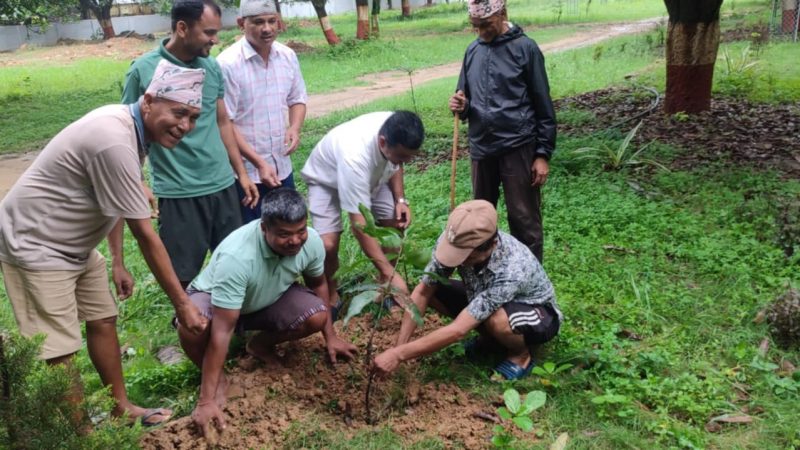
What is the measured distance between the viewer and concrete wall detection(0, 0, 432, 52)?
31.0 m

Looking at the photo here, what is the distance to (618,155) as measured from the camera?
6.08 meters

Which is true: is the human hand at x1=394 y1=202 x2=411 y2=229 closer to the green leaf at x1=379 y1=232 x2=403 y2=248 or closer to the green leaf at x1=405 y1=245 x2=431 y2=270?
the green leaf at x1=405 y1=245 x2=431 y2=270

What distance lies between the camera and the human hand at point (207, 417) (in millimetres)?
2760

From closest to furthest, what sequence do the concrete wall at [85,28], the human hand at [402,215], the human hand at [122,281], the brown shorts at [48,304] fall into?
the brown shorts at [48,304] < the human hand at [122,281] < the human hand at [402,215] < the concrete wall at [85,28]

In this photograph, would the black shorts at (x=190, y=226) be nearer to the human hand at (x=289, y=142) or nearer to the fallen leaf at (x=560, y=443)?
the human hand at (x=289, y=142)

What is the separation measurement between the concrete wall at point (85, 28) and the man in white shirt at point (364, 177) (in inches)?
1051

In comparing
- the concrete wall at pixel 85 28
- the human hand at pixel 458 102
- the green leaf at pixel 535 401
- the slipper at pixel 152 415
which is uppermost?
the concrete wall at pixel 85 28

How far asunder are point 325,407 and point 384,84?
11196 millimetres

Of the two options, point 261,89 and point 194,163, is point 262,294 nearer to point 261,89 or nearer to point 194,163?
point 194,163

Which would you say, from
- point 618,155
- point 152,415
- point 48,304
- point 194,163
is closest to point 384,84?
point 618,155

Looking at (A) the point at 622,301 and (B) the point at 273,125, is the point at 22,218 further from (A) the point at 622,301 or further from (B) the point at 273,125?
(A) the point at 622,301

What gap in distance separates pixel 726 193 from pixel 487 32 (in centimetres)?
264

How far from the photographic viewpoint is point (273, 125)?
3879 mm

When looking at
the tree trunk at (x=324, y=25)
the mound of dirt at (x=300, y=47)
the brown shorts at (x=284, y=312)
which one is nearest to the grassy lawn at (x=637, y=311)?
the brown shorts at (x=284, y=312)
